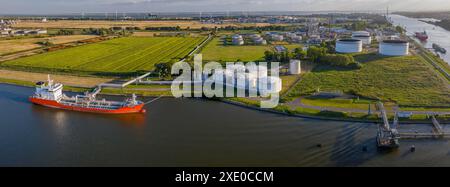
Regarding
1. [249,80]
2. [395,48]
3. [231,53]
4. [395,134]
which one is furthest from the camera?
[231,53]

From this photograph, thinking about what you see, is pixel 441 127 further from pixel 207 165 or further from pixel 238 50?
pixel 238 50

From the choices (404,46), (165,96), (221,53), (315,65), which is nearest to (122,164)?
(165,96)

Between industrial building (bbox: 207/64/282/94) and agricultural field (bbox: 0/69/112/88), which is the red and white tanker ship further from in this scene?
industrial building (bbox: 207/64/282/94)

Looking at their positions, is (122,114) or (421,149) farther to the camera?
(122,114)

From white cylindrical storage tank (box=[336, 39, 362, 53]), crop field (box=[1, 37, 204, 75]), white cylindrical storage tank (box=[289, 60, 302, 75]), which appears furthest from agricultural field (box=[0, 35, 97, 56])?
white cylindrical storage tank (box=[336, 39, 362, 53])

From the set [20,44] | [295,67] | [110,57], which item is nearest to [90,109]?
[295,67]
